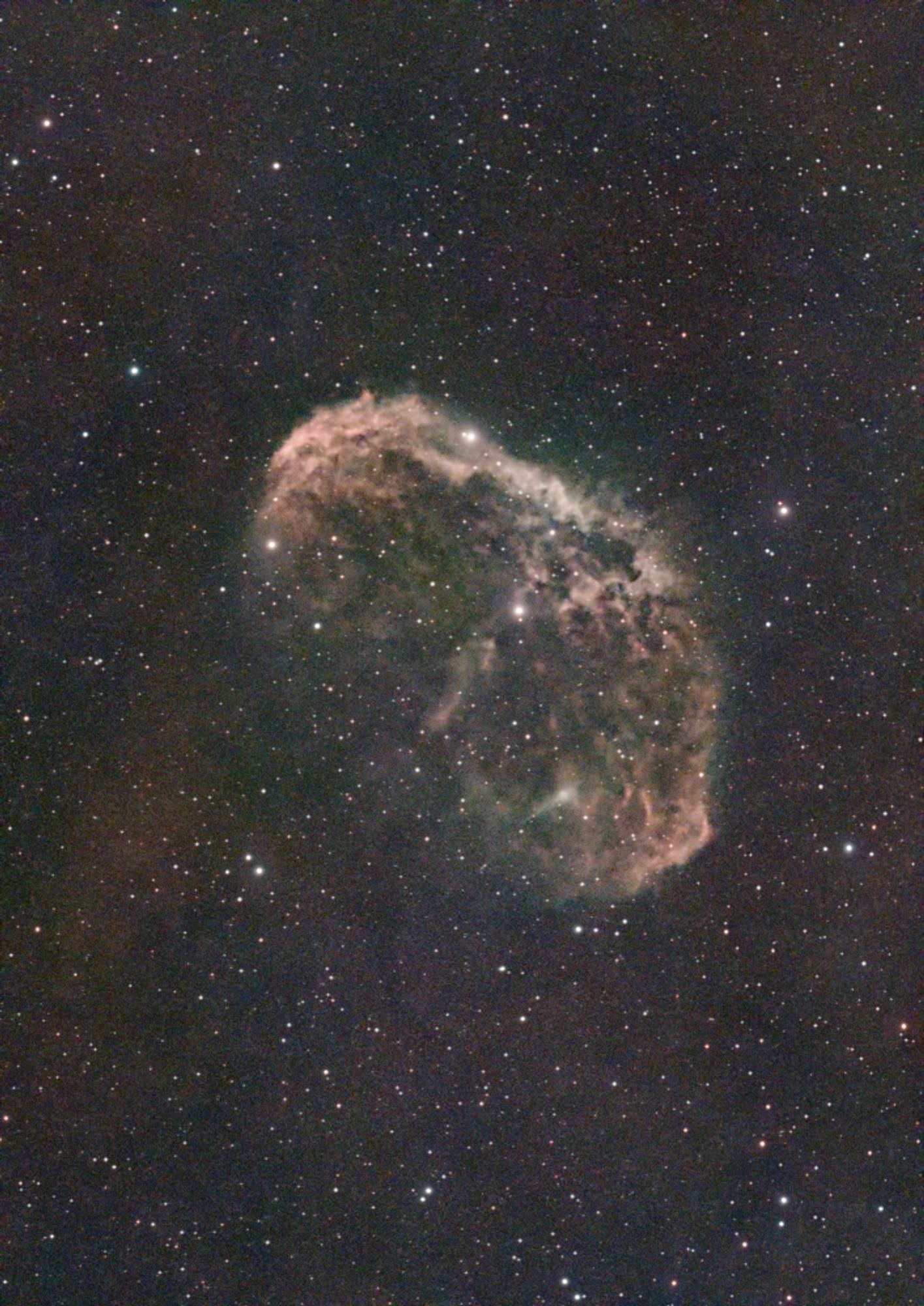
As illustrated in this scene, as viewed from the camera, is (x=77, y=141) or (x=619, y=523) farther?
(x=619, y=523)

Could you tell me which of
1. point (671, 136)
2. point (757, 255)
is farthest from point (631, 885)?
point (671, 136)

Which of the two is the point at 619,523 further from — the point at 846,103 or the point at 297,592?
the point at 846,103

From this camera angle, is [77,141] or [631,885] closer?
[77,141]

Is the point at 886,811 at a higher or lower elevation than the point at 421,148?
lower

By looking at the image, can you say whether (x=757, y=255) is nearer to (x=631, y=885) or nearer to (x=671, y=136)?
(x=671, y=136)

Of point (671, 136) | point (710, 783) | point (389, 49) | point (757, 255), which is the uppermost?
point (389, 49)

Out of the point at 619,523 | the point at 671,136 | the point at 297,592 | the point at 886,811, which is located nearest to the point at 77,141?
the point at 297,592

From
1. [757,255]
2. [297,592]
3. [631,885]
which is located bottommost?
[631,885]

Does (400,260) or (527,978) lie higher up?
(400,260)

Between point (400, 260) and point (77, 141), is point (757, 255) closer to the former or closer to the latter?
point (400, 260)
